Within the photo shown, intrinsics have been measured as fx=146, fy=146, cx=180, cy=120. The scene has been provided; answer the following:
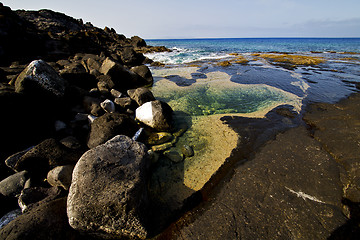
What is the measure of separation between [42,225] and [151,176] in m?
1.83

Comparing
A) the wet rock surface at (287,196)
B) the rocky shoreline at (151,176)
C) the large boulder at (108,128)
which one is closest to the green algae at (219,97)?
the rocky shoreline at (151,176)

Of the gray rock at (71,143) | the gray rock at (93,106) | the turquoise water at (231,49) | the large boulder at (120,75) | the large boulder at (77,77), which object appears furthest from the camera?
the turquoise water at (231,49)

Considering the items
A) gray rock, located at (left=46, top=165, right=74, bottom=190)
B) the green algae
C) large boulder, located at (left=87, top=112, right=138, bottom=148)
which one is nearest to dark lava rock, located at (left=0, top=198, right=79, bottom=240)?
gray rock, located at (left=46, top=165, right=74, bottom=190)

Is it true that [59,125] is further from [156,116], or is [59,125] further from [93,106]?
[156,116]

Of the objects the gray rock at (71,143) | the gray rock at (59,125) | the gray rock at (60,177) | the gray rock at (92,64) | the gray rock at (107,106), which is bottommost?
the gray rock at (60,177)

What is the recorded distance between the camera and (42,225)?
2010 mm

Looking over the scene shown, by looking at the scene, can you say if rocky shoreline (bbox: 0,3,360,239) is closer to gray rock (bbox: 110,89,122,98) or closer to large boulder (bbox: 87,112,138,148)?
large boulder (bbox: 87,112,138,148)

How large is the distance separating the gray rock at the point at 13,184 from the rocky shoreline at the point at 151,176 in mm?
17

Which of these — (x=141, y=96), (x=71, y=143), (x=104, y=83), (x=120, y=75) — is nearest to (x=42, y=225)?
(x=71, y=143)

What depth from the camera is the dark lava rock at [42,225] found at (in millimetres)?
1872

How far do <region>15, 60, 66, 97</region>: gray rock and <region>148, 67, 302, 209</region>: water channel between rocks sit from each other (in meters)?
3.81

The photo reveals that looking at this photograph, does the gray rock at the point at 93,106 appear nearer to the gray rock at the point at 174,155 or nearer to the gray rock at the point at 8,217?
the gray rock at the point at 174,155

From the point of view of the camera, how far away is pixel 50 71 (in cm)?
437

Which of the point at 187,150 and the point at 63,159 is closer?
the point at 63,159
